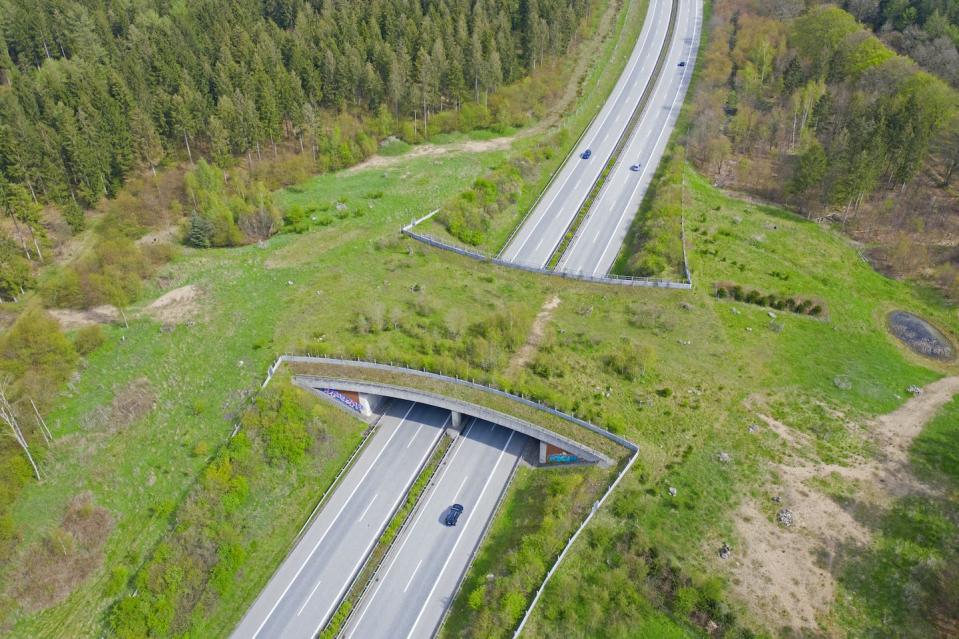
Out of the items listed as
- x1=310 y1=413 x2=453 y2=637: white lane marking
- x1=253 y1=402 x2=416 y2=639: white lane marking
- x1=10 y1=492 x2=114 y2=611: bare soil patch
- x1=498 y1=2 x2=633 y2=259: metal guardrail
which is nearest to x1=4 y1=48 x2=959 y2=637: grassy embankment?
x1=10 y1=492 x2=114 y2=611: bare soil patch

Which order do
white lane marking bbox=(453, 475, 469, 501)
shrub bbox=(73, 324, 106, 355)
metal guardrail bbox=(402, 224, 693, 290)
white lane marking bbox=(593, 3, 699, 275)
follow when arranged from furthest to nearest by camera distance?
white lane marking bbox=(593, 3, 699, 275)
metal guardrail bbox=(402, 224, 693, 290)
shrub bbox=(73, 324, 106, 355)
white lane marking bbox=(453, 475, 469, 501)

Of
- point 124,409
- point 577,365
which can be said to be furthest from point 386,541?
point 124,409

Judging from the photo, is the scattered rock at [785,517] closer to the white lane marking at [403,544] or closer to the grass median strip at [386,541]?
the white lane marking at [403,544]

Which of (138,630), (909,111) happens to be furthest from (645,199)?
(138,630)

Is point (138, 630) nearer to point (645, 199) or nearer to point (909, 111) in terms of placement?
point (645, 199)

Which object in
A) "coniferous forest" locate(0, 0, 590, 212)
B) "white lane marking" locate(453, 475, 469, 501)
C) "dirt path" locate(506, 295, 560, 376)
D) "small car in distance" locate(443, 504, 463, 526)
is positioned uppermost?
"coniferous forest" locate(0, 0, 590, 212)

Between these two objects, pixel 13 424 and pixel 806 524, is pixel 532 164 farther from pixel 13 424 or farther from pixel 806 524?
pixel 13 424

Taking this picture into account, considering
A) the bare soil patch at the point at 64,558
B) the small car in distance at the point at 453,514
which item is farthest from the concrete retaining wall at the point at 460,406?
the bare soil patch at the point at 64,558

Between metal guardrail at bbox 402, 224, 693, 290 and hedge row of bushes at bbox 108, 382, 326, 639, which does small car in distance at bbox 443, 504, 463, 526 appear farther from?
metal guardrail at bbox 402, 224, 693, 290
